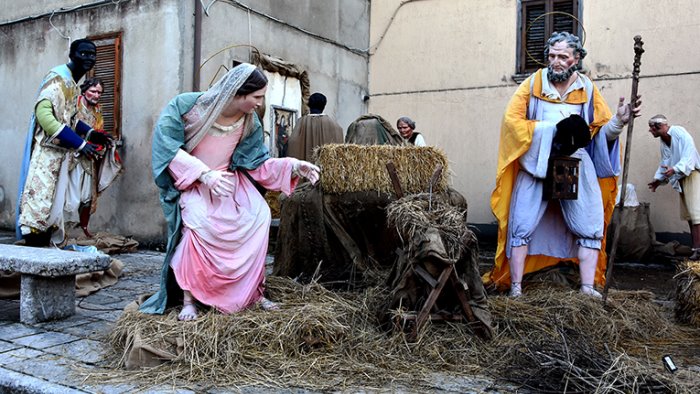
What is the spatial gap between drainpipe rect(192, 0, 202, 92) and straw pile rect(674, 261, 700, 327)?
575 cm

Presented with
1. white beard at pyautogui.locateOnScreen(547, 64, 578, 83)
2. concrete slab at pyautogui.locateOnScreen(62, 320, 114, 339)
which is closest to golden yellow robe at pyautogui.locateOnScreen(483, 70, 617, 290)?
white beard at pyautogui.locateOnScreen(547, 64, 578, 83)

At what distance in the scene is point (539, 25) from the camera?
32.8 ft

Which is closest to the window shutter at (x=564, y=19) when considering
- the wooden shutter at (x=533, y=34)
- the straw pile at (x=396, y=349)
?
the wooden shutter at (x=533, y=34)

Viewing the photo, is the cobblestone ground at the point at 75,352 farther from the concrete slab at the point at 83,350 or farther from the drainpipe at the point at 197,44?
the drainpipe at the point at 197,44

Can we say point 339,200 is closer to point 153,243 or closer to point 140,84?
point 153,243

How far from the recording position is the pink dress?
140 inches

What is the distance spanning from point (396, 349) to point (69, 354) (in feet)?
5.60

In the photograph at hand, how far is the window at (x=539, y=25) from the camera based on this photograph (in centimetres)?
983

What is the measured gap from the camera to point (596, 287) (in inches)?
187

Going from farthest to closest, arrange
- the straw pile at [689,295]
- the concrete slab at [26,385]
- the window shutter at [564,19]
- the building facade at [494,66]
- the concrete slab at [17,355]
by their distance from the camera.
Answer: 1. the window shutter at [564,19]
2. the building facade at [494,66]
3. the straw pile at [689,295]
4. the concrete slab at [17,355]
5. the concrete slab at [26,385]

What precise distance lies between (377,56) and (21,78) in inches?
231

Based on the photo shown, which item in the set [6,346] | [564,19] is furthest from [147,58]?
[564,19]

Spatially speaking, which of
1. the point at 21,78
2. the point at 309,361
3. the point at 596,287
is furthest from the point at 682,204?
the point at 21,78

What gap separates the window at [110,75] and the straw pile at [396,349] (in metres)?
5.21
